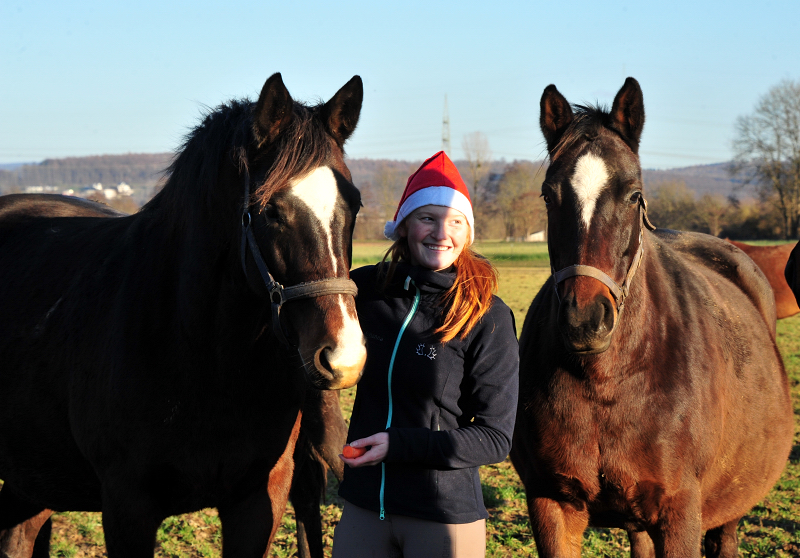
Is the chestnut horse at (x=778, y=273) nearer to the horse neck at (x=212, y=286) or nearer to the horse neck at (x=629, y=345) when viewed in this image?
Result: the horse neck at (x=629, y=345)

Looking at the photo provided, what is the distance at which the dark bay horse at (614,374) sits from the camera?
8.70ft

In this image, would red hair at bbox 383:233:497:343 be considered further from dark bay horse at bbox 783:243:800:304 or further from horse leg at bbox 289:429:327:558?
dark bay horse at bbox 783:243:800:304

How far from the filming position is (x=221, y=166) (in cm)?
238

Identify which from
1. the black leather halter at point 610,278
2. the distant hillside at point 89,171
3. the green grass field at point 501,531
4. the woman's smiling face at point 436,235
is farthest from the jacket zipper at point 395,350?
the distant hillside at point 89,171

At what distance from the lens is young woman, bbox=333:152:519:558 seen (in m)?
1.97

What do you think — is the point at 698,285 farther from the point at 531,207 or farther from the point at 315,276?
the point at 531,207

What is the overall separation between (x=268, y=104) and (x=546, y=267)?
97.1ft

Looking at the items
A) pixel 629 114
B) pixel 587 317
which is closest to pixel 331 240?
pixel 587 317

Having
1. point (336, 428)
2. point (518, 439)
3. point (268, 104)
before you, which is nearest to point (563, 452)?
point (518, 439)

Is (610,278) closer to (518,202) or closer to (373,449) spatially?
(373,449)

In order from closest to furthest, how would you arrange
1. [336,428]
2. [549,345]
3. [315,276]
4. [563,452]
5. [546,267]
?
[315,276] → [563,452] → [549,345] → [336,428] → [546,267]

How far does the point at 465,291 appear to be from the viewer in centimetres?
210

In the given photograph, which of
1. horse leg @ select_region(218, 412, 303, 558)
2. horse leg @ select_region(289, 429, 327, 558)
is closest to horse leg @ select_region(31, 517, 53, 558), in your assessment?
horse leg @ select_region(289, 429, 327, 558)

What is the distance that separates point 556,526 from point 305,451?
1422 millimetres
